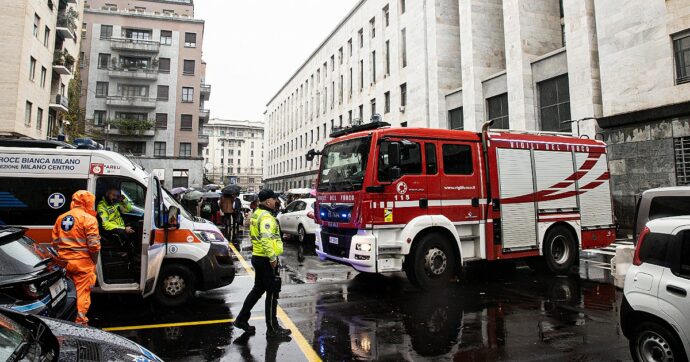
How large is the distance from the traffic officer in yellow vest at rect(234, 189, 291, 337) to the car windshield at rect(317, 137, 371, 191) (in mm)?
2364

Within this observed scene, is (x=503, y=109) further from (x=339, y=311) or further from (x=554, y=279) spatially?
(x=339, y=311)

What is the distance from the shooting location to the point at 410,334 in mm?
5059

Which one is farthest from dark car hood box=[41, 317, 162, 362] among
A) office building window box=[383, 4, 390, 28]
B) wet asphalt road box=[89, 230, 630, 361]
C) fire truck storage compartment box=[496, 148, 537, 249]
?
office building window box=[383, 4, 390, 28]

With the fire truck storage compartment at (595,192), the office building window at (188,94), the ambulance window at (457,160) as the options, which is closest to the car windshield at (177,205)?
the ambulance window at (457,160)

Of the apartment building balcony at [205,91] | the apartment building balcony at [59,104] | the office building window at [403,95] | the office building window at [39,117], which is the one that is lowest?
the office building window at [39,117]

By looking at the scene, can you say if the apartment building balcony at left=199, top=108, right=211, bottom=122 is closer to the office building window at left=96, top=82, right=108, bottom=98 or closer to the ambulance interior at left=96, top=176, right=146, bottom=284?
the office building window at left=96, top=82, right=108, bottom=98

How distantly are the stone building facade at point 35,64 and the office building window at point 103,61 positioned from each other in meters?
10.1

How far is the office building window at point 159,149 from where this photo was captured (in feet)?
146

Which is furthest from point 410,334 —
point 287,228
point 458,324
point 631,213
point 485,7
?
point 485,7

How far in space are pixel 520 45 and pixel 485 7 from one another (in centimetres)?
593

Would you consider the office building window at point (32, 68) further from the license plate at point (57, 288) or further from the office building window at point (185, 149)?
the license plate at point (57, 288)

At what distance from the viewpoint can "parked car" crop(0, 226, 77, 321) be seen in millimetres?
3496

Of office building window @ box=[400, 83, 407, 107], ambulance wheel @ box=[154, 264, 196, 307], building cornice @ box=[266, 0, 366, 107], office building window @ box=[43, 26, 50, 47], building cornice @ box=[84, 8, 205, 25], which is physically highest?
building cornice @ box=[84, 8, 205, 25]

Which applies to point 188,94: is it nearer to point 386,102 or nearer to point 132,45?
point 132,45
